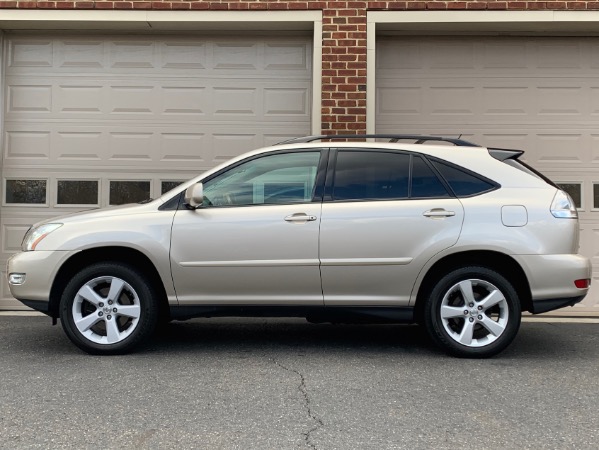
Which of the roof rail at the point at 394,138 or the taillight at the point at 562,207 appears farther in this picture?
the roof rail at the point at 394,138

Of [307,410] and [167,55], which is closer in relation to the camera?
[307,410]

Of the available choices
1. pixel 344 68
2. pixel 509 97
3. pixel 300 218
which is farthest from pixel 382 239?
pixel 509 97

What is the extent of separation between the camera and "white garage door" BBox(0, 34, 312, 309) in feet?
25.2

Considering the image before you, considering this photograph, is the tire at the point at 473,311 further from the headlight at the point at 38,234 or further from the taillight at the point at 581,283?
the headlight at the point at 38,234

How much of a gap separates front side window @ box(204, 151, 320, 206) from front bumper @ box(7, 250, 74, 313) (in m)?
1.28

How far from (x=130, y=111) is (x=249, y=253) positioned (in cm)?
384

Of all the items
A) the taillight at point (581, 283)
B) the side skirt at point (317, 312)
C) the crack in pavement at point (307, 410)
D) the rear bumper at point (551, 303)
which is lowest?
the crack in pavement at point (307, 410)

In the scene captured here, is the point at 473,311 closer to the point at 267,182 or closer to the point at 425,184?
the point at 425,184

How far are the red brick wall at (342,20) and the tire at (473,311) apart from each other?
3144 millimetres

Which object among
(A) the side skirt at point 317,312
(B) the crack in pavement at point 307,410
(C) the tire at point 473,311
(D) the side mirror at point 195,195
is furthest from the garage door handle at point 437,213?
(D) the side mirror at point 195,195

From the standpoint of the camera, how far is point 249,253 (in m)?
4.77

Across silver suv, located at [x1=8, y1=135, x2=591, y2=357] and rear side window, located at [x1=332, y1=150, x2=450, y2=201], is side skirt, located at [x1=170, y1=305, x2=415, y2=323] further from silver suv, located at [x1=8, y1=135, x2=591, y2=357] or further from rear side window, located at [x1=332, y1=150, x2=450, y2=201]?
rear side window, located at [x1=332, y1=150, x2=450, y2=201]

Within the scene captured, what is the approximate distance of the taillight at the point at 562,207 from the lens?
470cm

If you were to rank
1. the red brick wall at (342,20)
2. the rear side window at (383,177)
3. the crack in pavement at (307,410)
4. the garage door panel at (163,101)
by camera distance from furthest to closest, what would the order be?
the garage door panel at (163,101), the red brick wall at (342,20), the rear side window at (383,177), the crack in pavement at (307,410)
